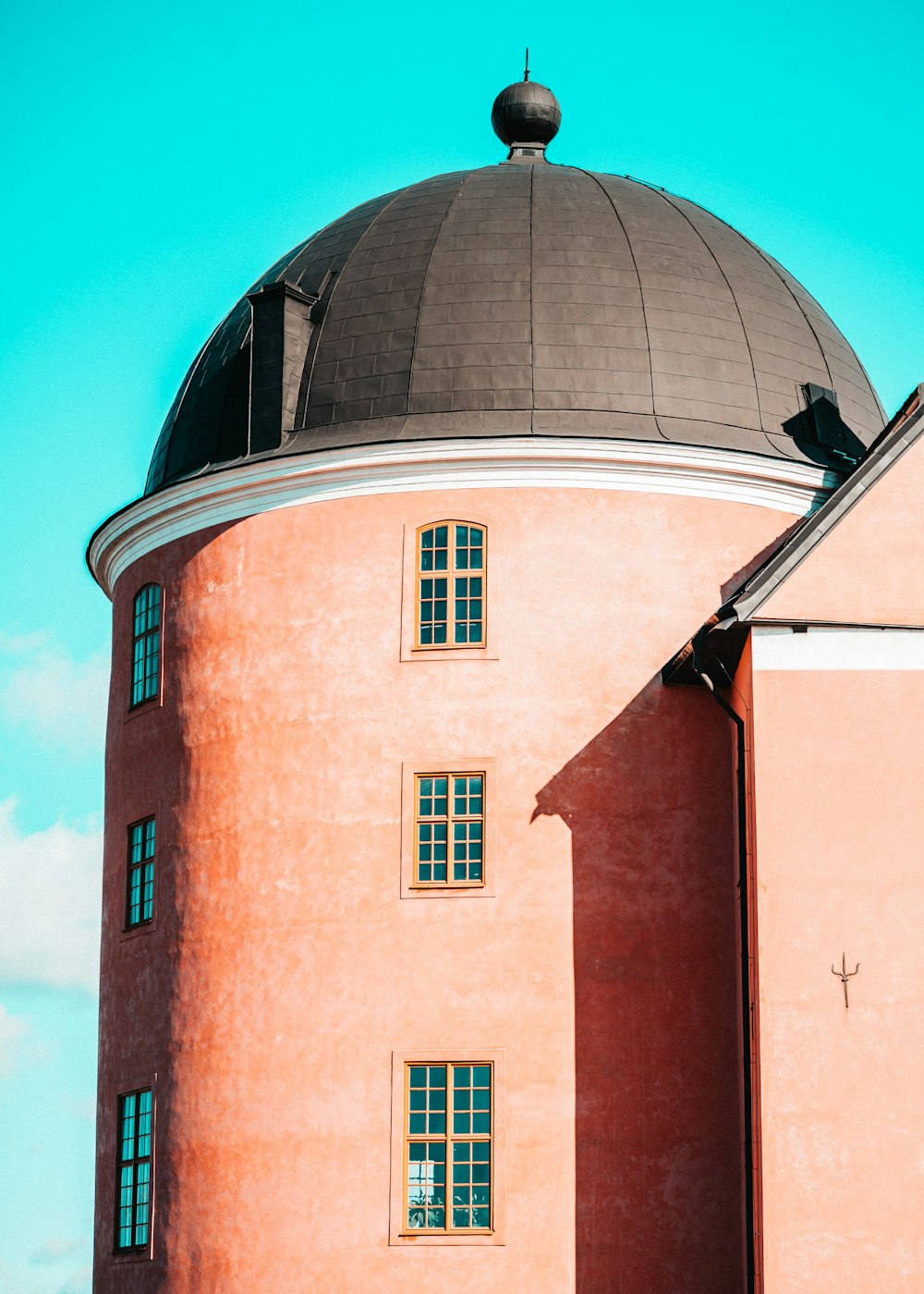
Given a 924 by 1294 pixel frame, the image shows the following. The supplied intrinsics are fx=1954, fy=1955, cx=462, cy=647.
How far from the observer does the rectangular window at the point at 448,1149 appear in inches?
906

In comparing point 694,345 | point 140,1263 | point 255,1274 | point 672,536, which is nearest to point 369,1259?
point 255,1274

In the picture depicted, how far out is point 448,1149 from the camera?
76.0 feet

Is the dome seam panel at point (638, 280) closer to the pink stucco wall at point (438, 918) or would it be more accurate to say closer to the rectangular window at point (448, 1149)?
the pink stucco wall at point (438, 918)

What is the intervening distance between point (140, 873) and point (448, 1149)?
6240 millimetres

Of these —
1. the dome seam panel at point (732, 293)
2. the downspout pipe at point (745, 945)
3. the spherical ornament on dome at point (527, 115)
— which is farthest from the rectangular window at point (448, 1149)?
the spherical ornament on dome at point (527, 115)

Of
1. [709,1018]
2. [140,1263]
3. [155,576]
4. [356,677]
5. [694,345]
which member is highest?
[694,345]

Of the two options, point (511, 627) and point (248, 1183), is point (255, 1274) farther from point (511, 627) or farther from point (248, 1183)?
point (511, 627)

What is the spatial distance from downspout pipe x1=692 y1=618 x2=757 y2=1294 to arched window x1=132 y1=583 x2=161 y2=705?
25.4ft

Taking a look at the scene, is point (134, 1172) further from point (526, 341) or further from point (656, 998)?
point (526, 341)

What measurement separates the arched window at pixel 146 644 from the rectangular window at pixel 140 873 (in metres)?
1.83

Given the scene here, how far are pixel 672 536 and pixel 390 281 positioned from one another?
5.59 metres

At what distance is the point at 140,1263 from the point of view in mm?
24922

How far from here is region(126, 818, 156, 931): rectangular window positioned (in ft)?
86.7

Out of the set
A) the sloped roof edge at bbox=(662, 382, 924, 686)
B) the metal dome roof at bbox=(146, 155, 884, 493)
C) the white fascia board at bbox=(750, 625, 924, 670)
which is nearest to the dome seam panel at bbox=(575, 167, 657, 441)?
the metal dome roof at bbox=(146, 155, 884, 493)
